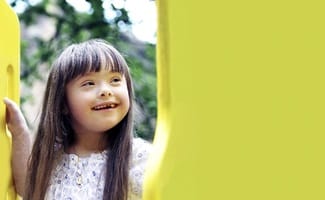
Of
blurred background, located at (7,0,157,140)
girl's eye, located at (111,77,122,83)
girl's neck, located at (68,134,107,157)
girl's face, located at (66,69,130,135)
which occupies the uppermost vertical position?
girl's eye, located at (111,77,122,83)

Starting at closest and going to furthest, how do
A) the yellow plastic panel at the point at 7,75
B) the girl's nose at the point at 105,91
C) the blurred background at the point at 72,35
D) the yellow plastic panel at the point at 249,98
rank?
the yellow plastic panel at the point at 249,98, the girl's nose at the point at 105,91, the yellow plastic panel at the point at 7,75, the blurred background at the point at 72,35

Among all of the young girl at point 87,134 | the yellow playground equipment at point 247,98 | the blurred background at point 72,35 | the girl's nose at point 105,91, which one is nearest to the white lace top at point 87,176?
the young girl at point 87,134

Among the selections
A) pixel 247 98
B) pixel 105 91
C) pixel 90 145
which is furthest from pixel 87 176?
pixel 247 98

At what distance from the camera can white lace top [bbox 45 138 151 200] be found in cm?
164

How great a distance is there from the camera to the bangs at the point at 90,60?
166cm

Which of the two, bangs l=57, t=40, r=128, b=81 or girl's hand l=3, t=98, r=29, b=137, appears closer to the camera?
bangs l=57, t=40, r=128, b=81

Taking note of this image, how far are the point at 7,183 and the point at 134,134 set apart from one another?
1.20 feet

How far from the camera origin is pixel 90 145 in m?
1.73

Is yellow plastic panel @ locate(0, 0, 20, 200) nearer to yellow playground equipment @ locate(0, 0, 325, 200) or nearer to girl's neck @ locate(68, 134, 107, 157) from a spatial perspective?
girl's neck @ locate(68, 134, 107, 157)

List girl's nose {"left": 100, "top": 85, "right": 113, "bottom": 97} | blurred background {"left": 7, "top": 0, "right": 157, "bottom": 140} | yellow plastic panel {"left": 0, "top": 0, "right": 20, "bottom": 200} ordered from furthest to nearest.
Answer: blurred background {"left": 7, "top": 0, "right": 157, "bottom": 140}, yellow plastic panel {"left": 0, "top": 0, "right": 20, "bottom": 200}, girl's nose {"left": 100, "top": 85, "right": 113, "bottom": 97}

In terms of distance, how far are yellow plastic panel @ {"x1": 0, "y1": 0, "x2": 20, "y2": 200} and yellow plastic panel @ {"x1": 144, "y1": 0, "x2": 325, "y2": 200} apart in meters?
1.02

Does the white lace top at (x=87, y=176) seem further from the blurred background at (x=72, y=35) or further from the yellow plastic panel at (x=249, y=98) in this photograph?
the blurred background at (x=72, y=35)

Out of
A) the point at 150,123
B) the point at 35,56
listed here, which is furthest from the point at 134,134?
the point at 35,56

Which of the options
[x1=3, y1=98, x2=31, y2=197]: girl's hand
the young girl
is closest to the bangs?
the young girl
